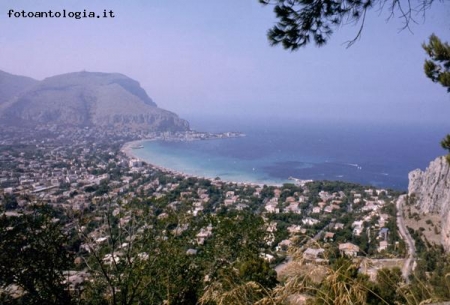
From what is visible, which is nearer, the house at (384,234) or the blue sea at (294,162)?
the house at (384,234)

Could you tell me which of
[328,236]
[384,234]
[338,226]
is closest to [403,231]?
[384,234]


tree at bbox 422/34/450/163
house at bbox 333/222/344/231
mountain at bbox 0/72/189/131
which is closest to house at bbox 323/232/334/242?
house at bbox 333/222/344/231

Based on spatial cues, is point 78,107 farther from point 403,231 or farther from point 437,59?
point 437,59

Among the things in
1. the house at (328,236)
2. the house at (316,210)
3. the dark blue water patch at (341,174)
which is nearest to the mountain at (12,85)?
the dark blue water patch at (341,174)

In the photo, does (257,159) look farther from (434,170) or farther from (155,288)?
(155,288)

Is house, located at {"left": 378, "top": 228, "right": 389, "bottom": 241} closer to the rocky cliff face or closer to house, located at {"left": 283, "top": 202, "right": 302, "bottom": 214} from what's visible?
the rocky cliff face

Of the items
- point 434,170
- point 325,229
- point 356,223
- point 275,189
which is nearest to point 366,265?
point 325,229

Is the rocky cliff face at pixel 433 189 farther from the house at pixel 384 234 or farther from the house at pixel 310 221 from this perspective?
the house at pixel 310 221

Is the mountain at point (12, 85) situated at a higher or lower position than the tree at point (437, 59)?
higher
